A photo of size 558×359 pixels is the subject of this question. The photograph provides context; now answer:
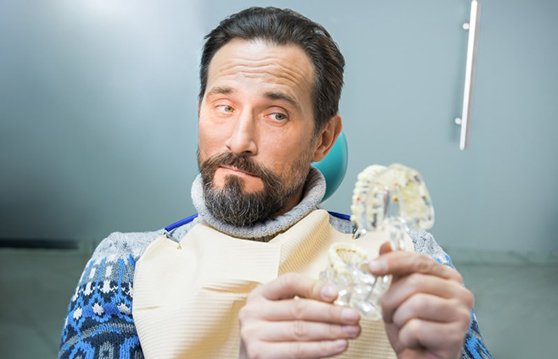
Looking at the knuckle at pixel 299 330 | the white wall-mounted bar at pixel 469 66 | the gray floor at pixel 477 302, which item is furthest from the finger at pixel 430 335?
the white wall-mounted bar at pixel 469 66

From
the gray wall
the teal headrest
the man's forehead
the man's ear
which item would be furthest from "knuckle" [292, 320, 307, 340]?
the gray wall

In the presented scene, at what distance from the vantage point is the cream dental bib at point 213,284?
1186 millimetres

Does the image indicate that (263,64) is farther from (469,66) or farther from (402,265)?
(469,66)

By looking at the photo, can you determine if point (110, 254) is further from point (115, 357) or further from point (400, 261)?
point (400, 261)

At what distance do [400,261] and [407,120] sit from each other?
2660 millimetres

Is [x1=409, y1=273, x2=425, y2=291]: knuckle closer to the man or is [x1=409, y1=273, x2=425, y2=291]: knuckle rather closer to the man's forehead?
the man

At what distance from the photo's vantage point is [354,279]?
891mm

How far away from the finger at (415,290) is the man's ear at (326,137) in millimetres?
684

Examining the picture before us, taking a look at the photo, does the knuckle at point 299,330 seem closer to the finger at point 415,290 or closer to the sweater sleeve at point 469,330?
the finger at point 415,290

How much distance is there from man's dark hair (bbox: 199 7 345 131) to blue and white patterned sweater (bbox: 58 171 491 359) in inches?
6.8

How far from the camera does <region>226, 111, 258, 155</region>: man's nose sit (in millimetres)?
1309

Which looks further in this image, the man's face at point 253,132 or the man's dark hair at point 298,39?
the man's dark hair at point 298,39

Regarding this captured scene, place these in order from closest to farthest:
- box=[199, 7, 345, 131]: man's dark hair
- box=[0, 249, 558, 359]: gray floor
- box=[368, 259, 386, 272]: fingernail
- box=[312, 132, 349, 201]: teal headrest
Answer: box=[368, 259, 386, 272]: fingernail
box=[199, 7, 345, 131]: man's dark hair
box=[312, 132, 349, 201]: teal headrest
box=[0, 249, 558, 359]: gray floor

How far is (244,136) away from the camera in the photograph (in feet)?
4.29
